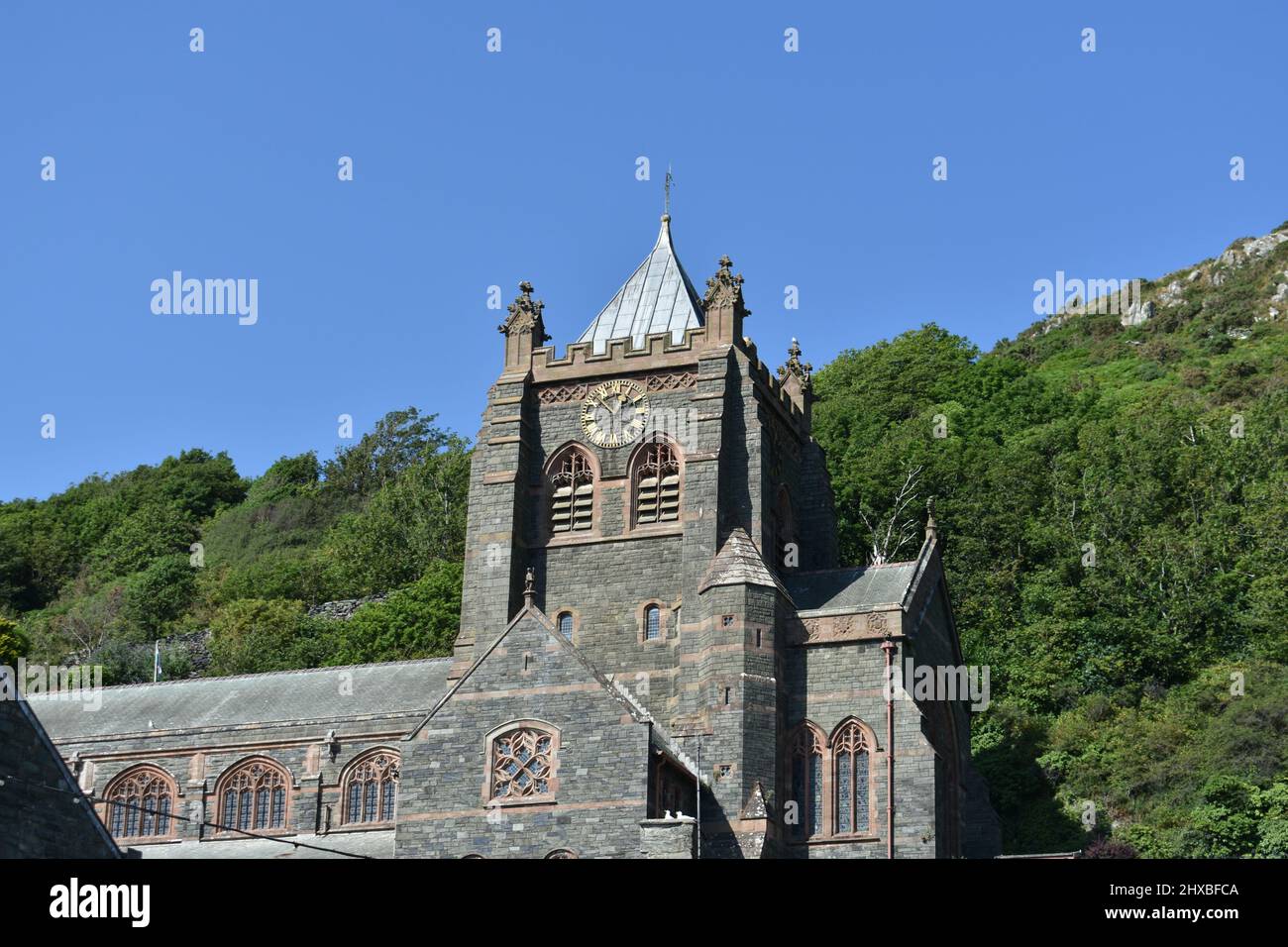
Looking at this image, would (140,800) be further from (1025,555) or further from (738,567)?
(1025,555)

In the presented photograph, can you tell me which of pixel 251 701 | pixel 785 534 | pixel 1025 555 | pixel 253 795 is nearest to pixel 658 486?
pixel 785 534

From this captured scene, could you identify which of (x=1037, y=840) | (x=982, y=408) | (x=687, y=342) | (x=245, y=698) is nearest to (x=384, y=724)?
(x=245, y=698)

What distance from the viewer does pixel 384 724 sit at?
51.8 metres

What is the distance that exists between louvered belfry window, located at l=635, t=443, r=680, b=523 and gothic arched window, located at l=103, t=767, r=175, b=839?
1537cm

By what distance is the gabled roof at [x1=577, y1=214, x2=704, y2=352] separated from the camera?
57.0 metres

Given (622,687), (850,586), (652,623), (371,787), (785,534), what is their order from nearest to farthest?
(622,687), (652,623), (371,787), (850,586), (785,534)

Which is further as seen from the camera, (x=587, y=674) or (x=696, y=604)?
(x=696, y=604)

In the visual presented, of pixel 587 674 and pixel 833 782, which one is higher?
pixel 587 674

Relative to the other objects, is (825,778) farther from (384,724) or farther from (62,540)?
(62,540)

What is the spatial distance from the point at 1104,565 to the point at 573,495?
28.9 meters

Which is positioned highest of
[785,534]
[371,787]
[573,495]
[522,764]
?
[573,495]

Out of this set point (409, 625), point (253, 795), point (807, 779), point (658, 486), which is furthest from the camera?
point (409, 625)

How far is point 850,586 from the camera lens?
5206 cm
